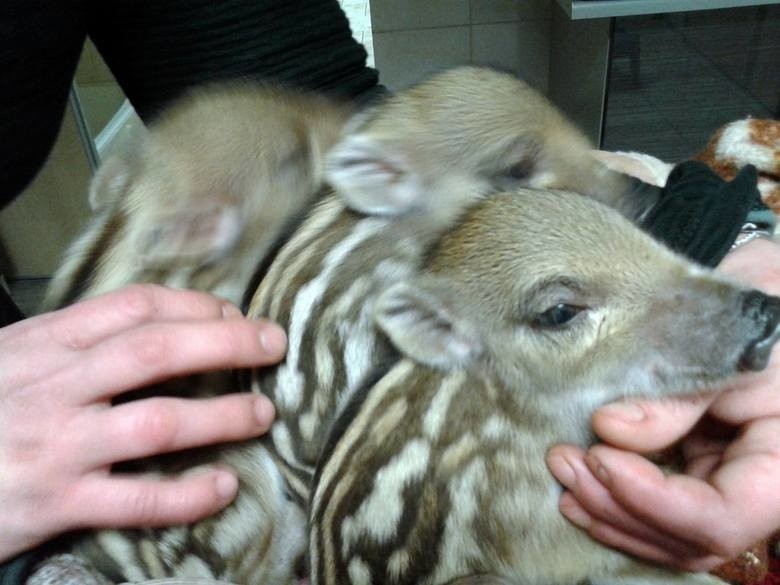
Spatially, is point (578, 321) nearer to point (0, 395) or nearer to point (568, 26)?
point (0, 395)

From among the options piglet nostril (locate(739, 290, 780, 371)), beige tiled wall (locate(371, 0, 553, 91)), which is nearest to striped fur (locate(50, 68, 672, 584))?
piglet nostril (locate(739, 290, 780, 371))

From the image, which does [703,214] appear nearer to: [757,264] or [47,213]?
[757,264]

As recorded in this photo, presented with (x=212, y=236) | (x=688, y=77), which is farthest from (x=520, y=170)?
(x=688, y=77)

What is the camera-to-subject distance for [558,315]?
34.6 inches

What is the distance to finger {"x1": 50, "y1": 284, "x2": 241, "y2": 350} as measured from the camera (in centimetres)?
88

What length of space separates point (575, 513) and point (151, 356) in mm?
476

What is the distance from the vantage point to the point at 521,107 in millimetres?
1194

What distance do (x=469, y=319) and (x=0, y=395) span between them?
0.51 metres

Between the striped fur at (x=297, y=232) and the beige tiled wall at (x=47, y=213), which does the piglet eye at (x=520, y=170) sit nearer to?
the striped fur at (x=297, y=232)

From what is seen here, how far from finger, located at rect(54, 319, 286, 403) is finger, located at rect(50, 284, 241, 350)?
29 mm

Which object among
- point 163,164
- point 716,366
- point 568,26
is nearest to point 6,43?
point 163,164

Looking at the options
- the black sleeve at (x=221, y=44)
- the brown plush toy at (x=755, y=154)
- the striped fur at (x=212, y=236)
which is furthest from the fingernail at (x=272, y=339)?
the brown plush toy at (x=755, y=154)

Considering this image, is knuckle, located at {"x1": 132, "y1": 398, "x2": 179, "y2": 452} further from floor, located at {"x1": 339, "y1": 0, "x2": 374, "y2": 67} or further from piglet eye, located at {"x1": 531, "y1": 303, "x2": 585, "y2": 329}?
floor, located at {"x1": 339, "y1": 0, "x2": 374, "y2": 67}

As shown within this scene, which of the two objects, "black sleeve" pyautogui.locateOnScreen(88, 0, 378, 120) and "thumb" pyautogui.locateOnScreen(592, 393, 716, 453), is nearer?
"thumb" pyautogui.locateOnScreen(592, 393, 716, 453)
